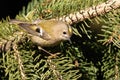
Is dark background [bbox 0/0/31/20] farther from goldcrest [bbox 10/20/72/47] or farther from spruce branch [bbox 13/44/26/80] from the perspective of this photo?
spruce branch [bbox 13/44/26/80]

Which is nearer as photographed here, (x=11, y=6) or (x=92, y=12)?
(x=92, y=12)

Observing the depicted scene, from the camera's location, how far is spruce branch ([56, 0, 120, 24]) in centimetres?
113

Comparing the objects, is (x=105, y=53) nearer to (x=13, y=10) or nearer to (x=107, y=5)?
(x=107, y=5)

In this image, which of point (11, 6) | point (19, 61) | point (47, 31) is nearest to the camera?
point (19, 61)

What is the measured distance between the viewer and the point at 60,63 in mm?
1135

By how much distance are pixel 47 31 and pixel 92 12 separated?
21 cm

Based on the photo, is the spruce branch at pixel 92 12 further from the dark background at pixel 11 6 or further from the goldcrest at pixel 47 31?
the dark background at pixel 11 6

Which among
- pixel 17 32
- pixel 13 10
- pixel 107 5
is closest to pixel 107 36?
pixel 107 5

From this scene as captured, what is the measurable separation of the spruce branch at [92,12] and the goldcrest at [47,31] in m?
0.03

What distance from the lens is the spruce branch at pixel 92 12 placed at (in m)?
1.13

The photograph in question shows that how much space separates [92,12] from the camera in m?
1.15

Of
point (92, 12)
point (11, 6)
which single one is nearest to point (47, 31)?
point (92, 12)

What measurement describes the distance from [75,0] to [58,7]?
7cm

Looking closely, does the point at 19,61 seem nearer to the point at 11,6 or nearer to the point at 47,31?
the point at 47,31
